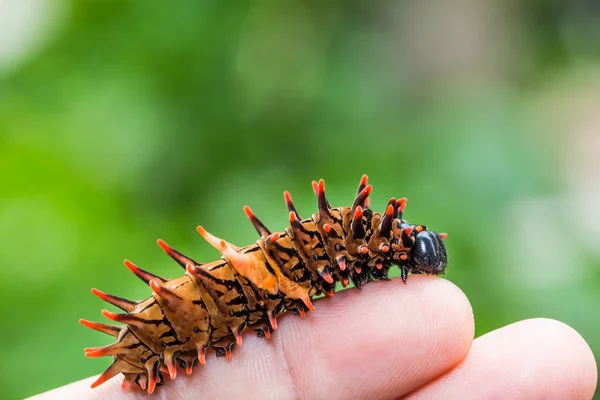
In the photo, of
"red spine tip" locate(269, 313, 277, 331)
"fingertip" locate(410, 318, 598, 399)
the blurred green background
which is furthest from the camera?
the blurred green background

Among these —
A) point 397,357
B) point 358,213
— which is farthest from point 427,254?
point 397,357

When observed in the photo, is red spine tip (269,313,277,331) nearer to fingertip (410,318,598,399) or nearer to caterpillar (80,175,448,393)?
caterpillar (80,175,448,393)

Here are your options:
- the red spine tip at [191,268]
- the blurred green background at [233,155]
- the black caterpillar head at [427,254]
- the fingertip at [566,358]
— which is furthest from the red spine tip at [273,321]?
the blurred green background at [233,155]

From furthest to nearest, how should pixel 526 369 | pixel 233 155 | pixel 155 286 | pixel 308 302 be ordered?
pixel 233 155, pixel 308 302, pixel 526 369, pixel 155 286

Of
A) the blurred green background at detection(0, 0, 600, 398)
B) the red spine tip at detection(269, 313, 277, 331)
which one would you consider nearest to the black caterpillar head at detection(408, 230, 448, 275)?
the red spine tip at detection(269, 313, 277, 331)

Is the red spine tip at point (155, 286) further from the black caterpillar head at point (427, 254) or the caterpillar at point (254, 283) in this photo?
the black caterpillar head at point (427, 254)

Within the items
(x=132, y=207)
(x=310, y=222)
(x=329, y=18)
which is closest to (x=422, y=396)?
(x=310, y=222)

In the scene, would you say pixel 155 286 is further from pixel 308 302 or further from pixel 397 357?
pixel 397 357
